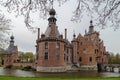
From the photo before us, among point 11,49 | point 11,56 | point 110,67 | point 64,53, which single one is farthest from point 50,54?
point 11,49

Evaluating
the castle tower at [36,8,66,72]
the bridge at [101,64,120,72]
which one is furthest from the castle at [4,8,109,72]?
the bridge at [101,64,120,72]

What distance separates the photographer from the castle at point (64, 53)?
38.0 m

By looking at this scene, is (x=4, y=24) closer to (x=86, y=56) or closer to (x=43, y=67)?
(x=43, y=67)

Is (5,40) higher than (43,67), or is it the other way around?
(5,40)

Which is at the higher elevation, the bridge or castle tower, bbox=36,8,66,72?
castle tower, bbox=36,8,66,72

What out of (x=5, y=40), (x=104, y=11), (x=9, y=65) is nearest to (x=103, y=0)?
(x=104, y=11)

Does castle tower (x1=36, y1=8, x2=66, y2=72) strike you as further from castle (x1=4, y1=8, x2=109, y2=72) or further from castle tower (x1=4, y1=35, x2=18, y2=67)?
castle tower (x1=4, y1=35, x2=18, y2=67)

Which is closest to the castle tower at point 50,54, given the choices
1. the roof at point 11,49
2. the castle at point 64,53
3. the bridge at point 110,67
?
the castle at point 64,53

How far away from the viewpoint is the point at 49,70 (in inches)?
1463

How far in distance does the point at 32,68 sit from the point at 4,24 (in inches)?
794

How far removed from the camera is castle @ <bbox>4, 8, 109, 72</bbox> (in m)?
38.0

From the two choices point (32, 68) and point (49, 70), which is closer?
point (49, 70)

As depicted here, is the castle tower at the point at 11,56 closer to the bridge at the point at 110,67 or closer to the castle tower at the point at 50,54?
the castle tower at the point at 50,54

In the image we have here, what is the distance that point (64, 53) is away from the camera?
139 ft
